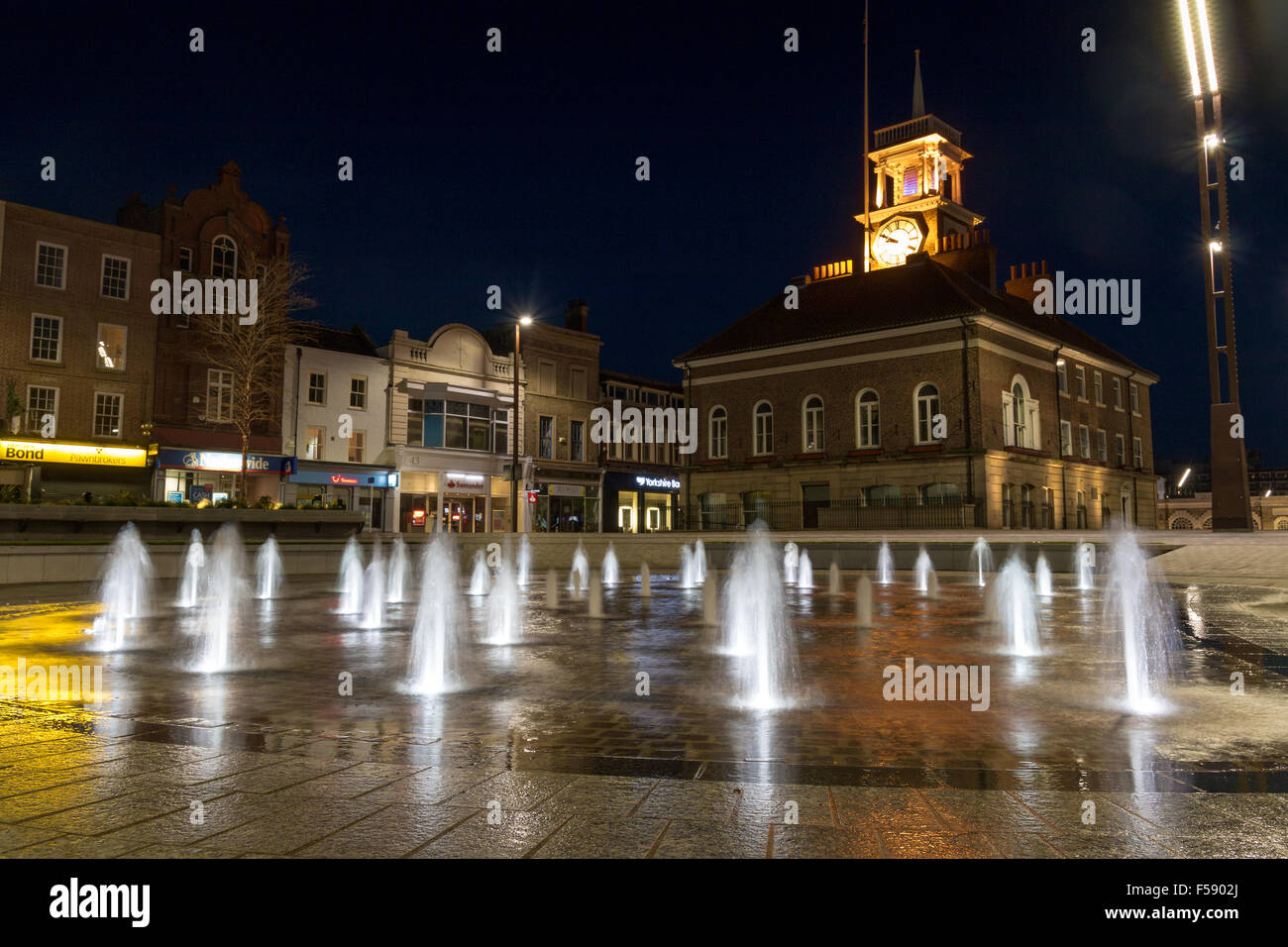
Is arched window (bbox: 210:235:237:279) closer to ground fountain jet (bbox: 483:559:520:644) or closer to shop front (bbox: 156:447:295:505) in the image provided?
shop front (bbox: 156:447:295:505)

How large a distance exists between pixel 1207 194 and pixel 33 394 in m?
39.9

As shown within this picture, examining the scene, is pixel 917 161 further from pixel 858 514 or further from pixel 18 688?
pixel 18 688

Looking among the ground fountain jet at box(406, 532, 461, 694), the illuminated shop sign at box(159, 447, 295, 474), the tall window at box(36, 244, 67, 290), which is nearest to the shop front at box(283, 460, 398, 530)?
the illuminated shop sign at box(159, 447, 295, 474)

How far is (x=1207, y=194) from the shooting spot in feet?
68.9

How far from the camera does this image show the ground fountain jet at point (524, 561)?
24.2 meters

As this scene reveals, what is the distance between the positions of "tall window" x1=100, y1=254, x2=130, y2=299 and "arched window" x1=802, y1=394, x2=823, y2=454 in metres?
31.5

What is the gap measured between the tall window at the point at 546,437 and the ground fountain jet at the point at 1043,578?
31703 millimetres

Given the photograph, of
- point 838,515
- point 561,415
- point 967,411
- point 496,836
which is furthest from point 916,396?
point 496,836

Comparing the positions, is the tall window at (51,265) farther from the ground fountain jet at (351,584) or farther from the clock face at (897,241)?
the clock face at (897,241)

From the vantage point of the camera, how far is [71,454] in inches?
1219

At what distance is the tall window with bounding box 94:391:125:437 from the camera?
105 feet

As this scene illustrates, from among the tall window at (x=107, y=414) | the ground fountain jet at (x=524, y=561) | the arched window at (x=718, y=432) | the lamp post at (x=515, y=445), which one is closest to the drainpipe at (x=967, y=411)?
the arched window at (x=718, y=432)

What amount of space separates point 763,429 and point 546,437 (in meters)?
13.5
